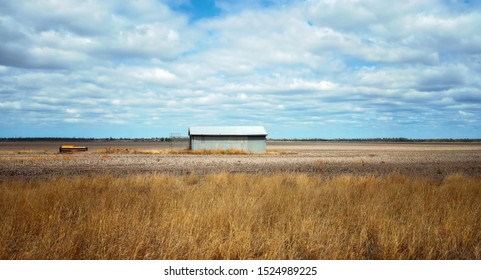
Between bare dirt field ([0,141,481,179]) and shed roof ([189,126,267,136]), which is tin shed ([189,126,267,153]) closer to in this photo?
shed roof ([189,126,267,136])

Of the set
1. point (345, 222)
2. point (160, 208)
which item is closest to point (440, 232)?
point (345, 222)

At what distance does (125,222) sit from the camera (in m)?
6.08

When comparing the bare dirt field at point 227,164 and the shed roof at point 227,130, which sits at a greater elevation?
the shed roof at point 227,130

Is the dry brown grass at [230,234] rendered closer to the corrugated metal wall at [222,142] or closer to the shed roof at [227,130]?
the corrugated metal wall at [222,142]

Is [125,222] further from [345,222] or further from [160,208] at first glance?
[345,222]

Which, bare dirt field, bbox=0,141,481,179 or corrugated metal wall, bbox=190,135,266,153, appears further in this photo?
corrugated metal wall, bbox=190,135,266,153

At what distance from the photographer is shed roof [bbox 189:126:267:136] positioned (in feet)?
157

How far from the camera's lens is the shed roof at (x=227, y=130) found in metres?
48.0

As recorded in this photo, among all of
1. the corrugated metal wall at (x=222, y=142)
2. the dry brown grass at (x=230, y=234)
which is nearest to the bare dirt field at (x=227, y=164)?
the corrugated metal wall at (x=222, y=142)

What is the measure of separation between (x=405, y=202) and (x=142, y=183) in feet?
28.0

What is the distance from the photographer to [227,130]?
49.2 metres

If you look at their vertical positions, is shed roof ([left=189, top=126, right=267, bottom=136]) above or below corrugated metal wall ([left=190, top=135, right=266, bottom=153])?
above

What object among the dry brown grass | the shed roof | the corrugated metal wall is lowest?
the dry brown grass

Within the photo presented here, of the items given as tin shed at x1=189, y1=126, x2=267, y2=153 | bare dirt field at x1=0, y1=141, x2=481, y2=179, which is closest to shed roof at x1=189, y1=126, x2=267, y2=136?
tin shed at x1=189, y1=126, x2=267, y2=153
